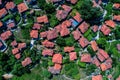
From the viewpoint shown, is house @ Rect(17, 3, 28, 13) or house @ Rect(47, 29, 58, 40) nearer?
house @ Rect(47, 29, 58, 40)

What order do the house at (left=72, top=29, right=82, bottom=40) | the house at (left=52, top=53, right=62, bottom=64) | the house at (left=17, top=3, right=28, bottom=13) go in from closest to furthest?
the house at (left=52, top=53, right=62, bottom=64) < the house at (left=72, top=29, right=82, bottom=40) < the house at (left=17, top=3, right=28, bottom=13)

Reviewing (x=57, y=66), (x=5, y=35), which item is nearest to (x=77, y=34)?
(x=57, y=66)

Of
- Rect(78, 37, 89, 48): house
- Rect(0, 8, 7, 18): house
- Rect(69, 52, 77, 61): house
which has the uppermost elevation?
Rect(0, 8, 7, 18): house

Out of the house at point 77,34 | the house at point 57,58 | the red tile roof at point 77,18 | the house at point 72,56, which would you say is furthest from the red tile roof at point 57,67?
the red tile roof at point 77,18

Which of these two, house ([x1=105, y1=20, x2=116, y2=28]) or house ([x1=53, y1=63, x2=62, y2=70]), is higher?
house ([x1=105, y1=20, x2=116, y2=28])

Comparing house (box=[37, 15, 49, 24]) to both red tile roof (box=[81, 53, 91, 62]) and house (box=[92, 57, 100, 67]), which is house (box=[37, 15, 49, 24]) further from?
house (box=[92, 57, 100, 67])

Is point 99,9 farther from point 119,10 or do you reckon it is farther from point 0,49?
point 0,49

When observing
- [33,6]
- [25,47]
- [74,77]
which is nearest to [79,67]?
[74,77]

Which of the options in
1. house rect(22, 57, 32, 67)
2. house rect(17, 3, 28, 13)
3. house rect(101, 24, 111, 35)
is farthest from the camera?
house rect(101, 24, 111, 35)

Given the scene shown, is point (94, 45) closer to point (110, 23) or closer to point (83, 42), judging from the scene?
point (83, 42)

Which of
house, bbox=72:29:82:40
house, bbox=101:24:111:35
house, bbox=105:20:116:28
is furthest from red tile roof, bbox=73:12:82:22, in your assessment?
house, bbox=105:20:116:28
